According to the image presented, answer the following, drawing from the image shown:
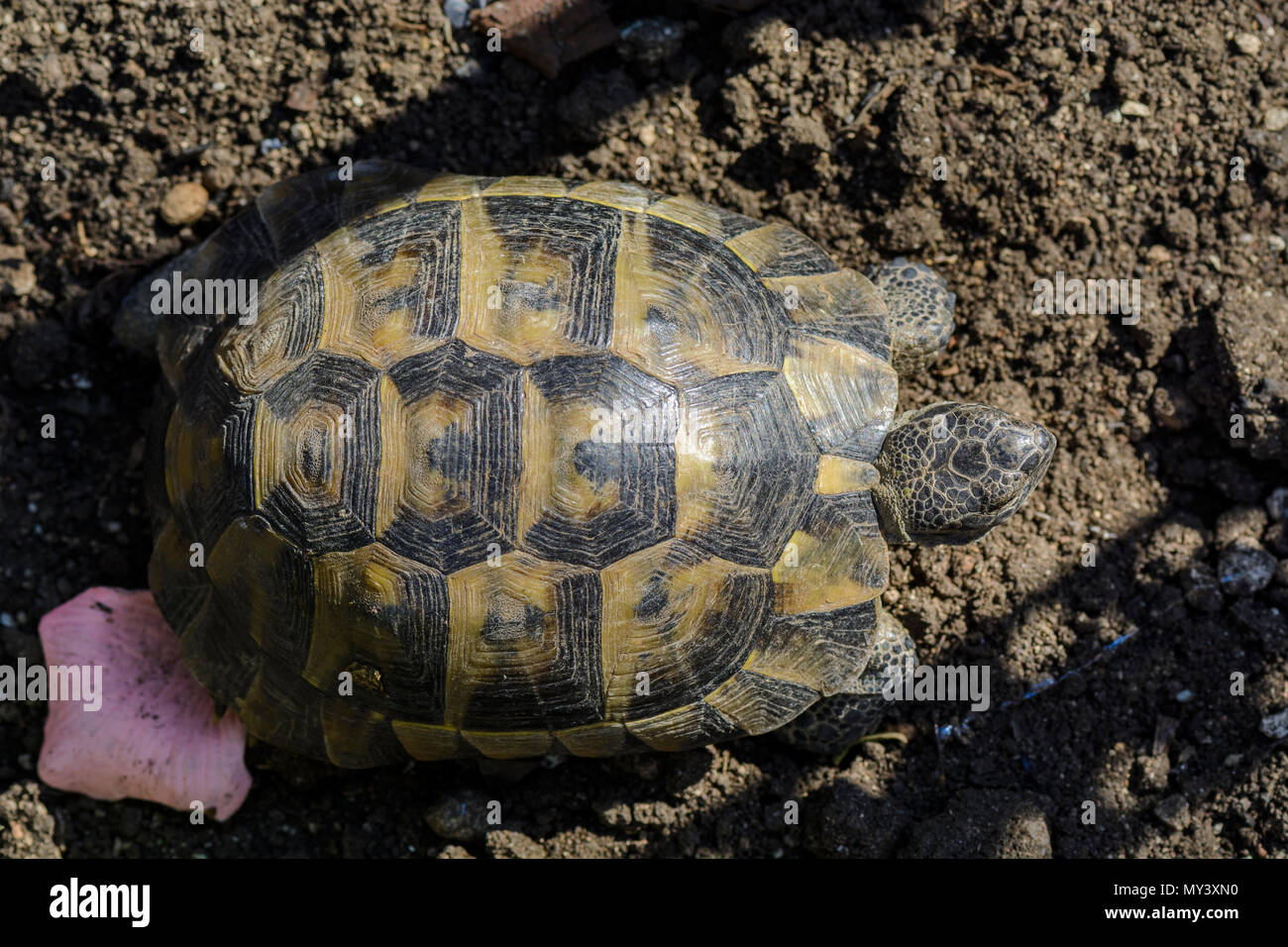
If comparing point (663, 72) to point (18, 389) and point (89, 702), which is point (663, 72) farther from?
point (89, 702)

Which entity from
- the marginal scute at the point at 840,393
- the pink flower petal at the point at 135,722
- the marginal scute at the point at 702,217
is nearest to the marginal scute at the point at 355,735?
the pink flower petal at the point at 135,722

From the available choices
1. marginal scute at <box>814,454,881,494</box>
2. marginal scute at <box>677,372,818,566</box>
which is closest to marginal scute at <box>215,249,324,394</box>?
marginal scute at <box>677,372,818,566</box>

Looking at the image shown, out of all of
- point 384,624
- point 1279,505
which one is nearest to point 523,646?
point 384,624

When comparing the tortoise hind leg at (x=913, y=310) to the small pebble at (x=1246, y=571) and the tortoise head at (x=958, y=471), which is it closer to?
the tortoise head at (x=958, y=471)

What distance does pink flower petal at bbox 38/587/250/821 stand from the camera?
14.4ft

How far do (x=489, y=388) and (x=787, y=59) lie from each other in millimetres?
2195

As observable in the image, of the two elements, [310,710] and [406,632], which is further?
[310,710]

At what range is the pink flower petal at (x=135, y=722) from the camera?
14.4 ft

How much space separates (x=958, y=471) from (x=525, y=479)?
1568 millimetres

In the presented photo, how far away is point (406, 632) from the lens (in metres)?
3.69

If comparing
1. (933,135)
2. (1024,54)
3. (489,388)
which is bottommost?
(489,388)
